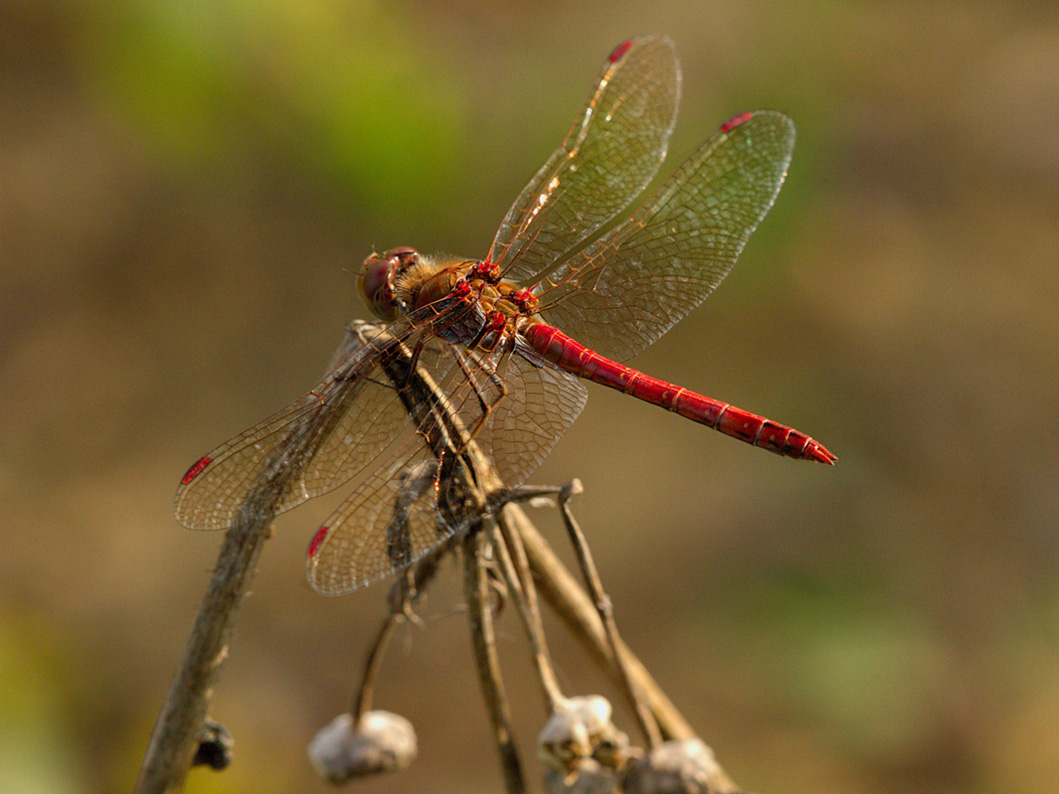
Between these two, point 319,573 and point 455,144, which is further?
point 455,144

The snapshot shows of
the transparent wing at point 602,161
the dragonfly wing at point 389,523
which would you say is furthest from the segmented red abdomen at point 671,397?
the dragonfly wing at point 389,523

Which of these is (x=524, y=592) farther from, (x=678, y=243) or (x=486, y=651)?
(x=678, y=243)

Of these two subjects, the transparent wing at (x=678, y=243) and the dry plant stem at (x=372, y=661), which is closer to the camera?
the dry plant stem at (x=372, y=661)

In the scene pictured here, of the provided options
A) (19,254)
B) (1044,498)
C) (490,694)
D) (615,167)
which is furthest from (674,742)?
(19,254)

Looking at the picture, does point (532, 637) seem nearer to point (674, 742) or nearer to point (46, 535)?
point (674, 742)

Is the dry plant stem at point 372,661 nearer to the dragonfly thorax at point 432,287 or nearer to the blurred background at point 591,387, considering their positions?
the dragonfly thorax at point 432,287

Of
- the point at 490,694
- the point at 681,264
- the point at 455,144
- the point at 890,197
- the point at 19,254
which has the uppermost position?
the point at 19,254
